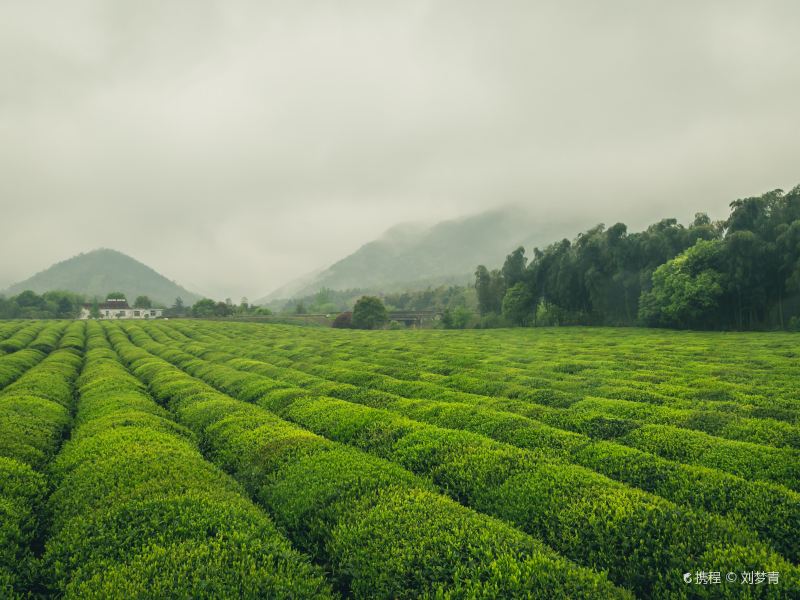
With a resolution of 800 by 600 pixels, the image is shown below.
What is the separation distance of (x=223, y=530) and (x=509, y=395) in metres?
15.8

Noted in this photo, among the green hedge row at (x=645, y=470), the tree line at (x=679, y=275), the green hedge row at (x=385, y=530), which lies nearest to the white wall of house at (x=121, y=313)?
the tree line at (x=679, y=275)

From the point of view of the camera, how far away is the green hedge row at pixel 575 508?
25.5ft

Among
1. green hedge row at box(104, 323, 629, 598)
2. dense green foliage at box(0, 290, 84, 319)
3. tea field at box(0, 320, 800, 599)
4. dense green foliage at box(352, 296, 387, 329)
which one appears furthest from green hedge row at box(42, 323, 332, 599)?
dense green foliage at box(0, 290, 84, 319)

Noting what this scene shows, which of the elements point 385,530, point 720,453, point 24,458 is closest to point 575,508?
point 385,530

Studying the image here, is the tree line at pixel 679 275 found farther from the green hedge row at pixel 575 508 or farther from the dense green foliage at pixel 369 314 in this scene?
the green hedge row at pixel 575 508

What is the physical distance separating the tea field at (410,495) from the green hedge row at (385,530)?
5cm

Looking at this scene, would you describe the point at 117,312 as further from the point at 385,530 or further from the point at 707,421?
the point at 707,421

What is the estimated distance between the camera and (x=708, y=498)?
985 cm

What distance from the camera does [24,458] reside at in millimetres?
13031

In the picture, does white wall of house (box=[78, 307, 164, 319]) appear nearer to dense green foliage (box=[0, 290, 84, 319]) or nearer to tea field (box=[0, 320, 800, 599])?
dense green foliage (box=[0, 290, 84, 319])

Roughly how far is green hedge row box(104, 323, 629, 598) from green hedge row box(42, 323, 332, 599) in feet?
2.70

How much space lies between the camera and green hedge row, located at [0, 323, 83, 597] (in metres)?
8.18

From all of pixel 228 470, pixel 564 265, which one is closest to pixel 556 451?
pixel 228 470

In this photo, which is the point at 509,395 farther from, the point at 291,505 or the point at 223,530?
the point at 223,530
